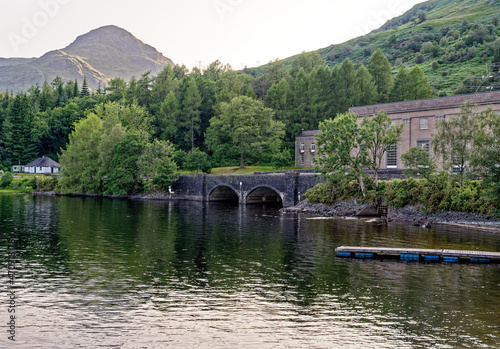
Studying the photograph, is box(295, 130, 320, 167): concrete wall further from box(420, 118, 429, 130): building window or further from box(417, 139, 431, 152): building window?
box(420, 118, 429, 130): building window

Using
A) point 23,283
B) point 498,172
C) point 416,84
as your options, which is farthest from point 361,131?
point 416,84

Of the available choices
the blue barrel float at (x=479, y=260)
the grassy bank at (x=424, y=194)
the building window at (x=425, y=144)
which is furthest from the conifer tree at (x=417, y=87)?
the blue barrel float at (x=479, y=260)

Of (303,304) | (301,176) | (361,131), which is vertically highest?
(361,131)

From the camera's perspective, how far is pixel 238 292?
25469mm

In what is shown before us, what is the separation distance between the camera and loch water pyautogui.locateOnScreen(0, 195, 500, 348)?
18984 mm

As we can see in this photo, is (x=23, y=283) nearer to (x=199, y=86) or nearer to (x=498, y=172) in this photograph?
(x=498, y=172)

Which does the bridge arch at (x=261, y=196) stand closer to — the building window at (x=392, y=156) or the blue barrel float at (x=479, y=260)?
the building window at (x=392, y=156)

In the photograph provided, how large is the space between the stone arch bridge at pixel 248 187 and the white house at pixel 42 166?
226 ft

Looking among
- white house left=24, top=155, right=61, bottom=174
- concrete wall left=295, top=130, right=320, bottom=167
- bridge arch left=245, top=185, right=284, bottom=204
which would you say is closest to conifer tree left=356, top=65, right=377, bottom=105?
concrete wall left=295, top=130, right=320, bottom=167

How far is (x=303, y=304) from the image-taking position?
2350cm

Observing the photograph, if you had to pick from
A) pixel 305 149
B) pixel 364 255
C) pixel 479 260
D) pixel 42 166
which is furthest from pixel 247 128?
pixel 479 260

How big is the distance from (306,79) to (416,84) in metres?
29.3

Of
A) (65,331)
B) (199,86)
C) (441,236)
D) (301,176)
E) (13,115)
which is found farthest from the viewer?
(13,115)

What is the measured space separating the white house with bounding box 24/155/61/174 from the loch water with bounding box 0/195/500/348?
110983 millimetres
